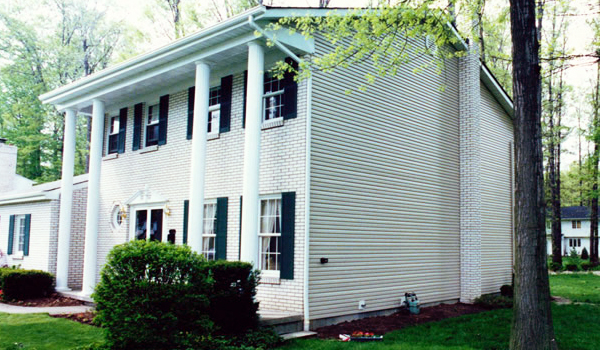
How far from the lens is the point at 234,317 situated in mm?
7809

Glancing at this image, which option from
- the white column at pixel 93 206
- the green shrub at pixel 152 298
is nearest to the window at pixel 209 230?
the white column at pixel 93 206

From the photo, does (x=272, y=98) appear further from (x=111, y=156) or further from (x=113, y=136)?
(x=113, y=136)

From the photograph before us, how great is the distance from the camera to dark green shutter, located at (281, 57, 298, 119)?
392 inches

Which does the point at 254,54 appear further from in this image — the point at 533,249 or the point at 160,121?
the point at 533,249

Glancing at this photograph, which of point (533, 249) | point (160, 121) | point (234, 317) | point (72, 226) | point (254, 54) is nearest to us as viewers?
point (533, 249)

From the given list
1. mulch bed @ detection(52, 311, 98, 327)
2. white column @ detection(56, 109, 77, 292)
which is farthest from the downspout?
white column @ detection(56, 109, 77, 292)

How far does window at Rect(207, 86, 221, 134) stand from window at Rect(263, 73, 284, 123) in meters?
1.60

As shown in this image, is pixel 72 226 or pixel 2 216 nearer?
pixel 72 226

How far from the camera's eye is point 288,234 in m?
9.57

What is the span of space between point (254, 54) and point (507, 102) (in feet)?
32.2

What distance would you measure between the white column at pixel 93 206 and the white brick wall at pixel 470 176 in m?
9.74

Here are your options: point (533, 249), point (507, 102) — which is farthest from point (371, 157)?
point (507, 102)

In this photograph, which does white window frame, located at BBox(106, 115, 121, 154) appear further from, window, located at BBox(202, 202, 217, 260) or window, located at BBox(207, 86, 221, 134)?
window, located at BBox(202, 202, 217, 260)

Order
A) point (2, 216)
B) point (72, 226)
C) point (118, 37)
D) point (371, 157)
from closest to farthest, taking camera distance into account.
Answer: point (371, 157) < point (72, 226) < point (2, 216) < point (118, 37)
